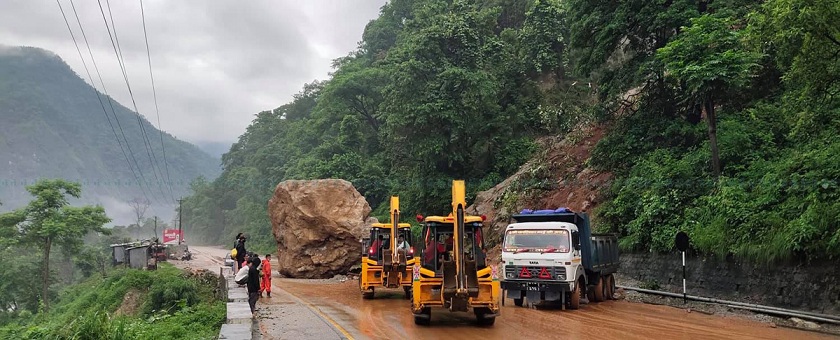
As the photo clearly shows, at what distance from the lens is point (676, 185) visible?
22.5m

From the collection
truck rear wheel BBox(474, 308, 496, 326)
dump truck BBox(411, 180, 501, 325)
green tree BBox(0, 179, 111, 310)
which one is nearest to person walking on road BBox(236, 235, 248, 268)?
dump truck BBox(411, 180, 501, 325)

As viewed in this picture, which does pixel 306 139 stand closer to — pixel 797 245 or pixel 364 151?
pixel 364 151

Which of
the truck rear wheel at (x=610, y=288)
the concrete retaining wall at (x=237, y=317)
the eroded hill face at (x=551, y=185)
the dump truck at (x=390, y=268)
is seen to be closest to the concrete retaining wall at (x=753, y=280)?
the truck rear wheel at (x=610, y=288)

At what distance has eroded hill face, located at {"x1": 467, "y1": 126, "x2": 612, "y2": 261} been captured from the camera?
30.7 metres

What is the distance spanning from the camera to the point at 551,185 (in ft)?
110

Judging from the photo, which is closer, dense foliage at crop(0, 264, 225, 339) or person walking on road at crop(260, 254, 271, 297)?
dense foliage at crop(0, 264, 225, 339)

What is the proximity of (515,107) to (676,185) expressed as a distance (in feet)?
62.9

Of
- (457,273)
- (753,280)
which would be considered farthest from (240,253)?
(753,280)

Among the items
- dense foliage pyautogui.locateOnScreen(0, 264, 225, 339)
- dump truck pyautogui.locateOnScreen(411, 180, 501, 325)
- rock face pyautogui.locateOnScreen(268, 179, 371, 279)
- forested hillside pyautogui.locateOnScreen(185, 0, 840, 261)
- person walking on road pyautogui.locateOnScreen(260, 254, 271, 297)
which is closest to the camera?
dense foliage pyautogui.locateOnScreen(0, 264, 225, 339)

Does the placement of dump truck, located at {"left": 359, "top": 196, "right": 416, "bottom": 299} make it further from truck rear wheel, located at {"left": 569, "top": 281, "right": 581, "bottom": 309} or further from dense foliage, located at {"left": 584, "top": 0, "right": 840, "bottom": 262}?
dense foliage, located at {"left": 584, "top": 0, "right": 840, "bottom": 262}

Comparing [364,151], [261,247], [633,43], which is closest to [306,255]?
[633,43]

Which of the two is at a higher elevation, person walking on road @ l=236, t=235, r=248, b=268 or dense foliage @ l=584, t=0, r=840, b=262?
dense foliage @ l=584, t=0, r=840, b=262

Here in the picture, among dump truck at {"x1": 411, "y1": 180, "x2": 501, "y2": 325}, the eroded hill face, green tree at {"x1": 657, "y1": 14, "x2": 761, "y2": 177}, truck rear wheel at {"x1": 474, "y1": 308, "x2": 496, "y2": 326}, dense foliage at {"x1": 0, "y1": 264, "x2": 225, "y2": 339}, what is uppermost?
green tree at {"x1": 657, "y1": 14, "x2": 761, "y2": 177}

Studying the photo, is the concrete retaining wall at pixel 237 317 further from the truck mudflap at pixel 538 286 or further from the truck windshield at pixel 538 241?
the truck windshield at pixel 538 241
